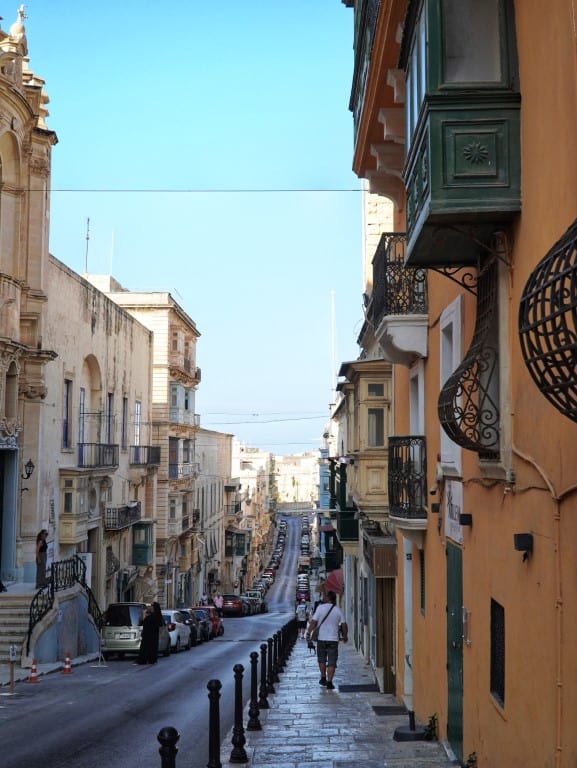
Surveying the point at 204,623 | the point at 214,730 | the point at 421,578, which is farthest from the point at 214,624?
the point at 214,730

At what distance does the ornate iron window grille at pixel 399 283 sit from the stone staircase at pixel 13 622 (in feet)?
40.5

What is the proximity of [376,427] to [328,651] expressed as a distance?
490cm

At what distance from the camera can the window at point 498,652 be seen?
712cm

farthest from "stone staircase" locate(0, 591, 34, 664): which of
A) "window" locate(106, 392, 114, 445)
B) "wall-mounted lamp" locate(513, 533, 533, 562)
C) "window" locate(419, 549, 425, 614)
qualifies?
"wall-mounted lamp" locate(513, 533, 533, 562)

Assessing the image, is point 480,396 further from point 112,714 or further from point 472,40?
point 112,714

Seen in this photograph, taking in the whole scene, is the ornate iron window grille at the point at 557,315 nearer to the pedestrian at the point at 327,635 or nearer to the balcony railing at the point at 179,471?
the pedestrian at the point at 327,635

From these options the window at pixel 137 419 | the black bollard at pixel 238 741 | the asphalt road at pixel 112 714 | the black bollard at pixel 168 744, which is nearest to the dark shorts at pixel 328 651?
the asphalt road at pixel 112 714

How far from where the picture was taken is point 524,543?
6.03 m

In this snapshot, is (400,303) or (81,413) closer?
(400,303)

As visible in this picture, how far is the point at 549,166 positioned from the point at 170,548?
45787 mm

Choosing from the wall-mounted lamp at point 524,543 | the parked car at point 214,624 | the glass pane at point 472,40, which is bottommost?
the parked car at point 214,624

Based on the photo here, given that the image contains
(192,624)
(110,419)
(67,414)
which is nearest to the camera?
(192,624)

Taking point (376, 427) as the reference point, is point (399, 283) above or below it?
above

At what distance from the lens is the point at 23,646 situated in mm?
20297
